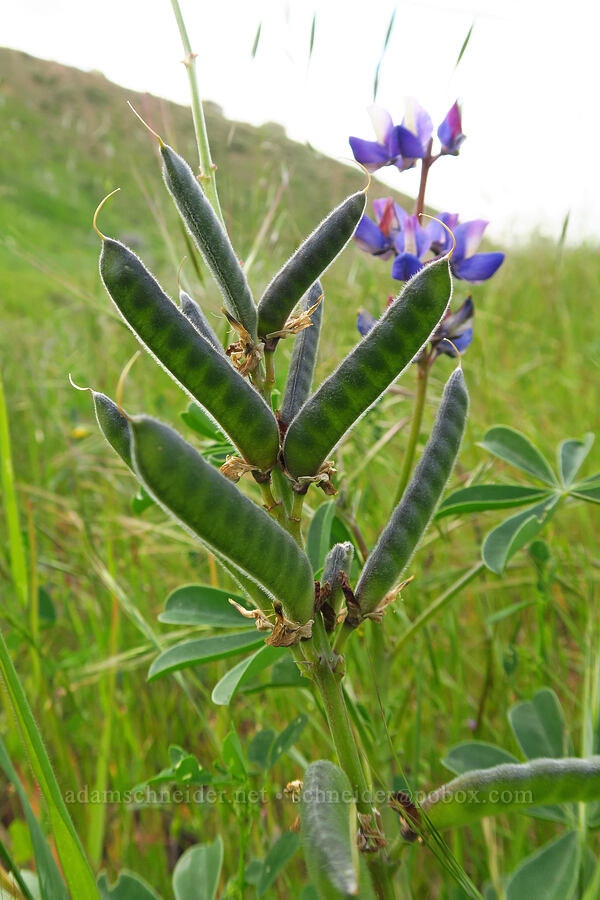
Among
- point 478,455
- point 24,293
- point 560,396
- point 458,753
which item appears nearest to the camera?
point 458,753

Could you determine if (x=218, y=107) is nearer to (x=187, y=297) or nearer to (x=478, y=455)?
(x=187, y=297)

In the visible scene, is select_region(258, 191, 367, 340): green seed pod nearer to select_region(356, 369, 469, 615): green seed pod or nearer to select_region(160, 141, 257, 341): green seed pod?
select_region(160, 141, 257, 341): green seed pod

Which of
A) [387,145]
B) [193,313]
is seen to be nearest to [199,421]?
[193,313]

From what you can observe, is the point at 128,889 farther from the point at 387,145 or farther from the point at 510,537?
the point at 387,145

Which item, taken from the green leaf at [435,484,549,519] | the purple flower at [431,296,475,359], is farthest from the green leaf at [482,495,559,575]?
the purple flower at [431,296,475,359]

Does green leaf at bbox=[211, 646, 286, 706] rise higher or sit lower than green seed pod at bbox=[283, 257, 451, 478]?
lower

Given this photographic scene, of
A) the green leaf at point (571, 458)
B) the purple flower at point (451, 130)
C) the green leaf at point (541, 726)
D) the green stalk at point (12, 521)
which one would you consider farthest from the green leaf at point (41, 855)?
the purple flower at point (451, 130)

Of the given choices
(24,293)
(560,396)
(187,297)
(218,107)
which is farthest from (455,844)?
(24,293)
